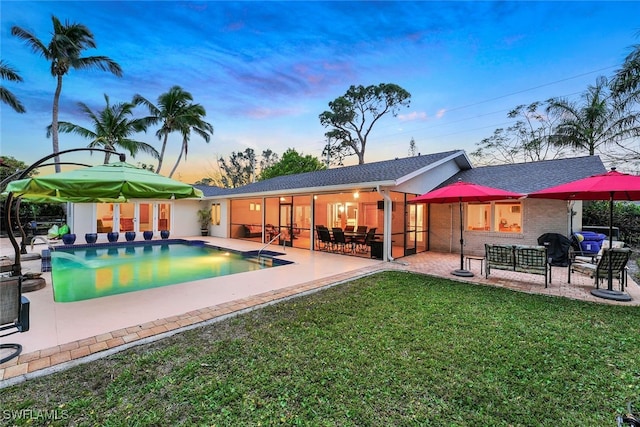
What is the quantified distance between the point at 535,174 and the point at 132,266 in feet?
52.8

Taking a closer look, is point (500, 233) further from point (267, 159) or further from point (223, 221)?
point (267, 159)

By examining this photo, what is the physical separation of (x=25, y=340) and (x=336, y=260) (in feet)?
26.1

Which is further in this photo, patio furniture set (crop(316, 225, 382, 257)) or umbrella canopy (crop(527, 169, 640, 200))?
patio furniture set (crop(316, 225, 382, 257))

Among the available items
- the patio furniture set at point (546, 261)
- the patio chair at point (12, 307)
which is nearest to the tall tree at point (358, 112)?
the patio furniture set at point (546, 261)

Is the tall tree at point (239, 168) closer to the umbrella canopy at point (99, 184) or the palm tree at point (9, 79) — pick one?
the palm tree at point (9, 79)

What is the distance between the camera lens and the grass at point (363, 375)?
242cm

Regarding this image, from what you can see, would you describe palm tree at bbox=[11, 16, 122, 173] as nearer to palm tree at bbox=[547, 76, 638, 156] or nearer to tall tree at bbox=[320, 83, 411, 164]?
tall tree at bbox=[320, 83, 411, 164]

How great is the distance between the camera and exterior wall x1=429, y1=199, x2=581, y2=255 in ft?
32.1

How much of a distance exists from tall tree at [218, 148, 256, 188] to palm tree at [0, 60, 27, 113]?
27229mm

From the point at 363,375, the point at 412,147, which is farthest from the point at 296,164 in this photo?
the point at 363,375

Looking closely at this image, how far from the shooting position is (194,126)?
78.2 feet

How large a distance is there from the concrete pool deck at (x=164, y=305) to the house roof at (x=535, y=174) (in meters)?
3.65

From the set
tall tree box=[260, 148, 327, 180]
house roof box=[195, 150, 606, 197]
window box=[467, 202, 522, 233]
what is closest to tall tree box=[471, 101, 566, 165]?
house roof box=[195, 150, 606, 197]

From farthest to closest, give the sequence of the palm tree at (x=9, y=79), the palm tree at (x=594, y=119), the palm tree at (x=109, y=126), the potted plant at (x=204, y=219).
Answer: the potted plant at (x=204, y=219) < the palm tree at (x=109, y=126) < the palm tree at (x=594, y=119) < the palm tree at (x=9, y=79)
